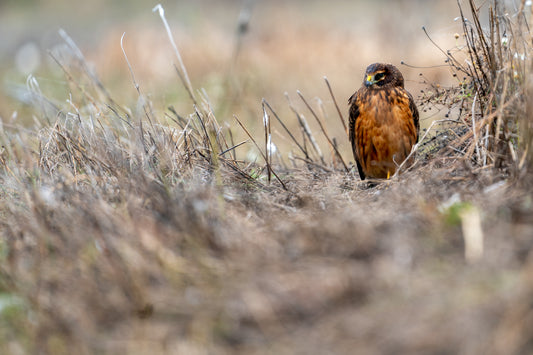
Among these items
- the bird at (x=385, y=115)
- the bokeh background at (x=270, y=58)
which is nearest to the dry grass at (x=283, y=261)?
the bird at (x=385, y=115)

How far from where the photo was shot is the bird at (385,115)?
399cm

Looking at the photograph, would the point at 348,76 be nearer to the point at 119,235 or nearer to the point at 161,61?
the point at 161,61

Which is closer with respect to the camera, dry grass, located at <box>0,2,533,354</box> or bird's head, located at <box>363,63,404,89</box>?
dry grass, located at <box>0,2,533,354</box>

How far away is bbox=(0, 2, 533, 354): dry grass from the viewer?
1966 millimetres

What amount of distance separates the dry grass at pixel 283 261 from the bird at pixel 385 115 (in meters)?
0.93

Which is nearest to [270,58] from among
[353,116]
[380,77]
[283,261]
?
[353,116]

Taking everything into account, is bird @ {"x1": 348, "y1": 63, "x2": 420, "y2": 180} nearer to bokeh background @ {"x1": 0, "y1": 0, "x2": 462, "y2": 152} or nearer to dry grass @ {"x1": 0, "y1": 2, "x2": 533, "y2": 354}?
dry grass @ {"x1": 0, "y1": 2, "x2": 533, "y2": 354}

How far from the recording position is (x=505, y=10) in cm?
297

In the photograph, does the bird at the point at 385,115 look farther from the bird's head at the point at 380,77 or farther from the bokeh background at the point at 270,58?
the bokeh background at the point at 270,58

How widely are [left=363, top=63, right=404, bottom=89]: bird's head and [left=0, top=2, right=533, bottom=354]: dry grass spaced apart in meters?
1.01

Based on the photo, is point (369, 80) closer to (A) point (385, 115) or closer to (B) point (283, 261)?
(A) point (385, 115)

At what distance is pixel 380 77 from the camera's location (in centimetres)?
401

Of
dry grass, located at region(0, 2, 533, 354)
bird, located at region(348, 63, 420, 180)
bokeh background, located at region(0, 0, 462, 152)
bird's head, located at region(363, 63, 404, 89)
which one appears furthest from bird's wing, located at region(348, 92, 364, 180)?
bokeh background, located at region(0, 0, 462, 152)

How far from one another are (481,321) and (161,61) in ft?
29.2
